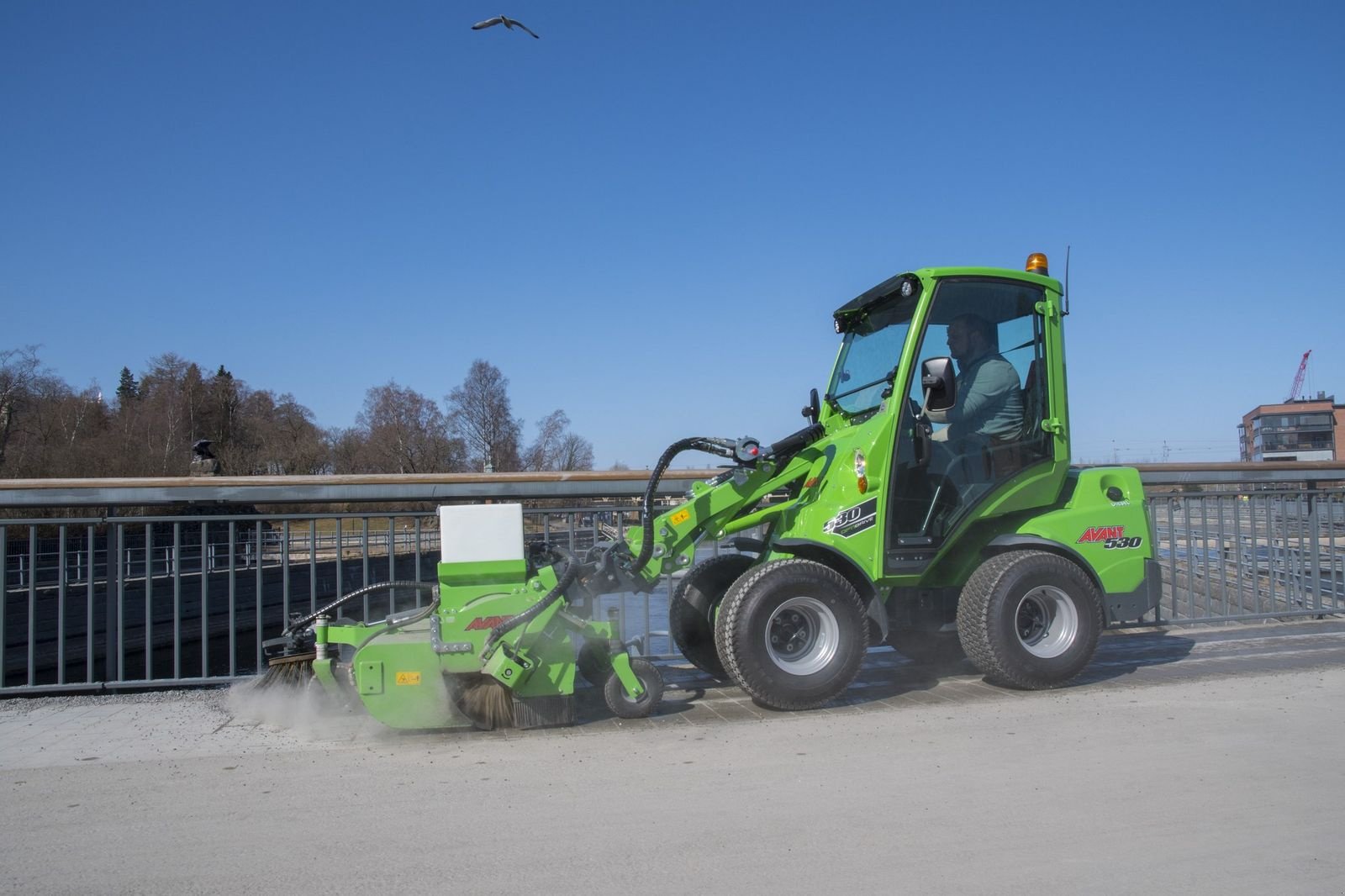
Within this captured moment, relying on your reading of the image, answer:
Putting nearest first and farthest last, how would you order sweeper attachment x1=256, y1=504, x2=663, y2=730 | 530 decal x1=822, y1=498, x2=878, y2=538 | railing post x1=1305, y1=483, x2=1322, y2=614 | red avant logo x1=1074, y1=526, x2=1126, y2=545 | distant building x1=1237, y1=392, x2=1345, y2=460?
sweeper attachment x1=256, y1=504, x2=663, y2=730 < 530 decal x1=822, y1=498, x2=878, y2=538 < red avant logo x1=1074, y1=526, x2=1126, y2=545 < railing post x1=1305, y1=483, x2=1322, y2=614 < distant building x1=1237, y1=392, x2=1345, y2=460

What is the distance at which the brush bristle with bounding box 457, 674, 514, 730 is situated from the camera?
4805mm

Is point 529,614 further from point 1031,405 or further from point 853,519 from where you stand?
point 1031,405

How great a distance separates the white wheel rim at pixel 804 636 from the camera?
5137 mm

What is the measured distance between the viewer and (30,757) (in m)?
4.62

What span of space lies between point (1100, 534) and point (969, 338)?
1.50 m

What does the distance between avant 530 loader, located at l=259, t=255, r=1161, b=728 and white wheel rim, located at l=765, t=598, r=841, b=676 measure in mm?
11

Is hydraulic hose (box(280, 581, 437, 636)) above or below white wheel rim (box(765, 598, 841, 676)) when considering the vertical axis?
above

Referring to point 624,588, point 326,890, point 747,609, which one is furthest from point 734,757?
point 326,890

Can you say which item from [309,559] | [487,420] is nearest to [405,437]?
[487,420]

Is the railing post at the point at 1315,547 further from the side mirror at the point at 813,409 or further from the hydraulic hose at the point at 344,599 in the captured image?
the hydraulic hose at the point at 344,599

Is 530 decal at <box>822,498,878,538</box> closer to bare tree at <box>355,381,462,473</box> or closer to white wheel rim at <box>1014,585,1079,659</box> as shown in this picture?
white wheel rim at <box>1014,585,1079,659</box>

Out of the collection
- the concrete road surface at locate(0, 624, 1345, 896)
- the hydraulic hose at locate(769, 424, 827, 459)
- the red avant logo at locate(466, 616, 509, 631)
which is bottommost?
the concrete road surface at locate(0, 624, 1345, 896)

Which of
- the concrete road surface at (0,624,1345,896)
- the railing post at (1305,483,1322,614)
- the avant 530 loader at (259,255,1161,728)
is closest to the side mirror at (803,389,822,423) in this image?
the avant 530 loader at (259,255,1161,728)

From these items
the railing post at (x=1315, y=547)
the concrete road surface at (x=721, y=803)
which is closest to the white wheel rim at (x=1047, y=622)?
the concrete road surface at (x=721, y=803)
